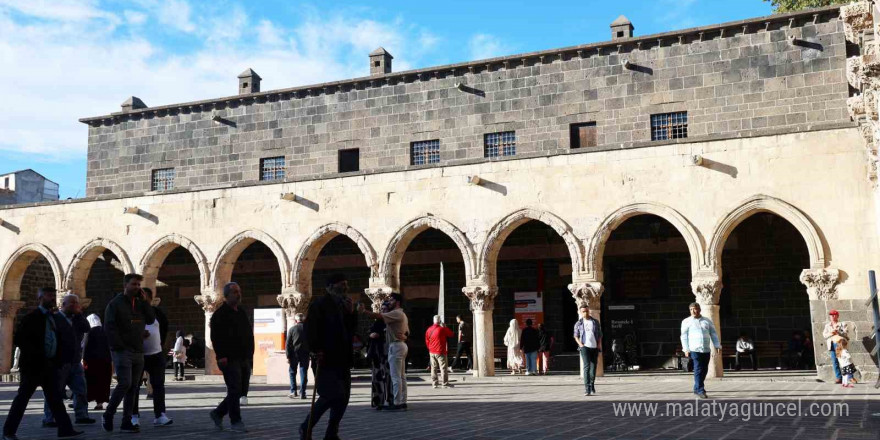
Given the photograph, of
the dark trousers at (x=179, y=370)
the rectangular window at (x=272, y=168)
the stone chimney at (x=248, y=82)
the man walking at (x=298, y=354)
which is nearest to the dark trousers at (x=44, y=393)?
the man walking at (x=298, y=354)

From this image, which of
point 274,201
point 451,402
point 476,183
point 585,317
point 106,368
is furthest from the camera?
point 274,201

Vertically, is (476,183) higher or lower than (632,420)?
higher

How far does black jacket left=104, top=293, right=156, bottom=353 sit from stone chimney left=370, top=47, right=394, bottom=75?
18.1 metres

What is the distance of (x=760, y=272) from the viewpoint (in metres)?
21.8

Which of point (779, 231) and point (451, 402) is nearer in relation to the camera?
point (451, 402)

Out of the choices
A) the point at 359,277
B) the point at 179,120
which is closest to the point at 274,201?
the point at 359,277

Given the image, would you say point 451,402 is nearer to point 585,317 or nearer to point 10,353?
point 585,317

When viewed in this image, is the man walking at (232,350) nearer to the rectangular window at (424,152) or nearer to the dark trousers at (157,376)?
the dark trousers at (157,376)

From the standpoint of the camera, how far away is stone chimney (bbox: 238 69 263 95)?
27406 mm

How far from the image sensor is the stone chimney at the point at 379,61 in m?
26.1

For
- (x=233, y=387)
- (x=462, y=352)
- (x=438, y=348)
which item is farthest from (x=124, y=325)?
(x=462, y=352)

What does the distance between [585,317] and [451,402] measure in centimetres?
273

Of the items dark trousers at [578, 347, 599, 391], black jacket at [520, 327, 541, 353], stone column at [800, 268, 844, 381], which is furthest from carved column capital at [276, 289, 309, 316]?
stone column at [800, 268, 844, 381]

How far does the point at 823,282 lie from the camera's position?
16250 mm
